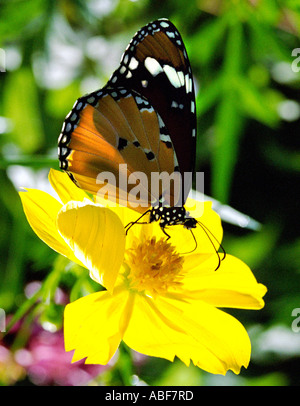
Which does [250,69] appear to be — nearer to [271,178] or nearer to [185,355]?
[271,178]

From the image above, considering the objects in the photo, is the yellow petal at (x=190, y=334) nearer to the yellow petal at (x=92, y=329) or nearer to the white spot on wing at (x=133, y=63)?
the yellow petal at (x=92, y=329)

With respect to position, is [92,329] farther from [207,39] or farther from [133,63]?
[207,39]

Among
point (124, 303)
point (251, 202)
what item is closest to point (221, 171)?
point (251, 202)

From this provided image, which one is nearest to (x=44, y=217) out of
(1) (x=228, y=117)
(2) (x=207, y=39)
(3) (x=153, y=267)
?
(3) (x=153, y=267)

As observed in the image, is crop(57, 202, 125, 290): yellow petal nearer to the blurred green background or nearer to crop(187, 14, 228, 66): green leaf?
the blurred green background

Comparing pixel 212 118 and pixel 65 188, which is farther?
pixel 212 118

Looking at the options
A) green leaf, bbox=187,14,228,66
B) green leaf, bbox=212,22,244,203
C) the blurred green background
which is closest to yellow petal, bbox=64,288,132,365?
the blurred green background

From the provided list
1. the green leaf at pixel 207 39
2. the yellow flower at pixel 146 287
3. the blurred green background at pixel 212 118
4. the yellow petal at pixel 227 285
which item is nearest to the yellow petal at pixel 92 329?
the yellow flower at pixel 146 287
